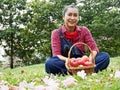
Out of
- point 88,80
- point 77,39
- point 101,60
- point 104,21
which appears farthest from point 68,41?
point 104,21

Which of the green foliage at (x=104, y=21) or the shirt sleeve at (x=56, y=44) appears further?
the green foliage at (x=104, y=21)

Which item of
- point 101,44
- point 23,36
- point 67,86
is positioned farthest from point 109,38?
point 67,86

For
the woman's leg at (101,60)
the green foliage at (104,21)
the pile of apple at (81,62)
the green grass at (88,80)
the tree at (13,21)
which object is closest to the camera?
the green grass at (88,80)

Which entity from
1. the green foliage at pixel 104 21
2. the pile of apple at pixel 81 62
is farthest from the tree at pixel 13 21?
the pile of apple at pixel 81 62

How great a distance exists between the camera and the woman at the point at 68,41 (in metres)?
6.23

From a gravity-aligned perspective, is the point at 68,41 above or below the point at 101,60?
above

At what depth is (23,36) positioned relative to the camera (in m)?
29.2

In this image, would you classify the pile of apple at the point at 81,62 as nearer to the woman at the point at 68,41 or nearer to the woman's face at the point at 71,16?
the woman at the point at 68,41

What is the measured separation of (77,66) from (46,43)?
23.0m

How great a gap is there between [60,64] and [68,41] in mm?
414

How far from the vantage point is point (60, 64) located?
6301 millimetres

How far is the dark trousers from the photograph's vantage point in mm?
A: 6301

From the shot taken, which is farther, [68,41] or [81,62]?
[68,41]

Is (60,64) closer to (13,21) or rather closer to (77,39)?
(77,39)
